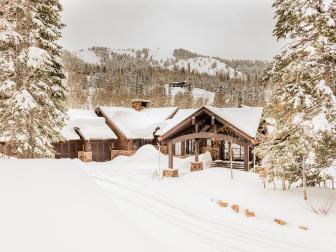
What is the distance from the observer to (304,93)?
42.5 ft

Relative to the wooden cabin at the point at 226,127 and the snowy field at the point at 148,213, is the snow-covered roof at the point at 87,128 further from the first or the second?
the wooden cabin at the point at 226,127

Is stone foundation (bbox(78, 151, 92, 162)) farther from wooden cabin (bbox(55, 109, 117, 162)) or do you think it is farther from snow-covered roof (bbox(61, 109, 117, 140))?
snow-covered roof (bbox(61, 109, 117, 140))

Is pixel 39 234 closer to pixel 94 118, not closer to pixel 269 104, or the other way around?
pixel 269 104

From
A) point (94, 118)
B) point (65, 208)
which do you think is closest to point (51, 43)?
point (65, 208)

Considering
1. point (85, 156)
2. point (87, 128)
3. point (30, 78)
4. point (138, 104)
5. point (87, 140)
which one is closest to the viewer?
point (30, 78)

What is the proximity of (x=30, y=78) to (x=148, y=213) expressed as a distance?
1090cm

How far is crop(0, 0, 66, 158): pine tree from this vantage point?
1686cm

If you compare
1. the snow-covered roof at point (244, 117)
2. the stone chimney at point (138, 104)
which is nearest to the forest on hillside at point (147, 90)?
the stone chimney at point (138, 104)

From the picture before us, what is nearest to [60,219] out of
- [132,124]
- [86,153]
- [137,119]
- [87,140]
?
[86,153]

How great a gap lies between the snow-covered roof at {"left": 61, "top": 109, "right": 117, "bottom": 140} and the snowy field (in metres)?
12.8

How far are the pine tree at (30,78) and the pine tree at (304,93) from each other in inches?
481

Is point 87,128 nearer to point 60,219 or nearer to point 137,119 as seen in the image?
point 137,119

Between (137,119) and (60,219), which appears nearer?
(60,219)

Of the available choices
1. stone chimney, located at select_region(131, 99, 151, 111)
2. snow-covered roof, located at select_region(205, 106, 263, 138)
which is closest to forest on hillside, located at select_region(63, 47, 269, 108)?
stone chimney, located at select_region(131, 99, 151, 111)
